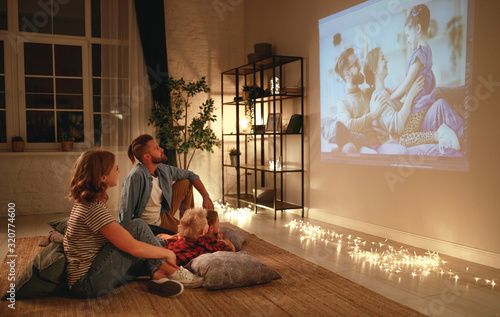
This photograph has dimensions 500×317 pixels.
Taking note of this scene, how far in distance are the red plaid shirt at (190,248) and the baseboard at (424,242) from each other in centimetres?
175

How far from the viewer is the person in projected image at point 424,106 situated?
333 cm

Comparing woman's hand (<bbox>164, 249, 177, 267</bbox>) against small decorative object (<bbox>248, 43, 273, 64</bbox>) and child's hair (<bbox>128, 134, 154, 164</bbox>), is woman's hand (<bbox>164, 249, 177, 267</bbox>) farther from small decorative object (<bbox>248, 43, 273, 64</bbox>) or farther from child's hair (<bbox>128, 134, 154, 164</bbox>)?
small decorative object (<bbox>248, 43, 273, 64</bbox>)

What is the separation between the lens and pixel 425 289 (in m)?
2.63

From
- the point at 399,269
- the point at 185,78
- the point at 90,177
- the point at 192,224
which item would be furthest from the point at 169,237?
the point at 185,78

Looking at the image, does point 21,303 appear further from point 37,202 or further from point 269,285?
point 37,202

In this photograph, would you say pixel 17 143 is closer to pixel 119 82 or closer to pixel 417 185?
pixel 119 82

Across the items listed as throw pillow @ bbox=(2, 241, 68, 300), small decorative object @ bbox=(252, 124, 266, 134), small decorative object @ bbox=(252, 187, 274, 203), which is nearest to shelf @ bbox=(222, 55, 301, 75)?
small decorative object @ bbox=(252, 124, 266, 134)

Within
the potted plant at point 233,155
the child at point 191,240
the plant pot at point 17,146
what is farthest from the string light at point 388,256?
the plant pot at point 17,146

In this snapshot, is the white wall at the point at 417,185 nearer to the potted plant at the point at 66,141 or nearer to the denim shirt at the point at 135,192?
the denim shirt at the point at 135,192

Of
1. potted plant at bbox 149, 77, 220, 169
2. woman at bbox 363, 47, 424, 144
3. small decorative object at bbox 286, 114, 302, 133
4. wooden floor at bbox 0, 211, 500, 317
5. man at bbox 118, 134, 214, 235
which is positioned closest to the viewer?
wooden floor at bbox 0, 211, 500, 317

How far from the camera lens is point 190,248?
2.91 metres

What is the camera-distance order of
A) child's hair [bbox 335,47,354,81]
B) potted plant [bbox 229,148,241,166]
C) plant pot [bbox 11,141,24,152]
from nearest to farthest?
child's hair [bbox 335,47,354,81] → plant pot [bbox 11,141,24,152] → potted plant [bbox 229,148,241,166]

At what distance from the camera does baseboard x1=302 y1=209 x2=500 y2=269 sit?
312cm

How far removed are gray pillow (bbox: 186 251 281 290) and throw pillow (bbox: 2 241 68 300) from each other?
786 mm
